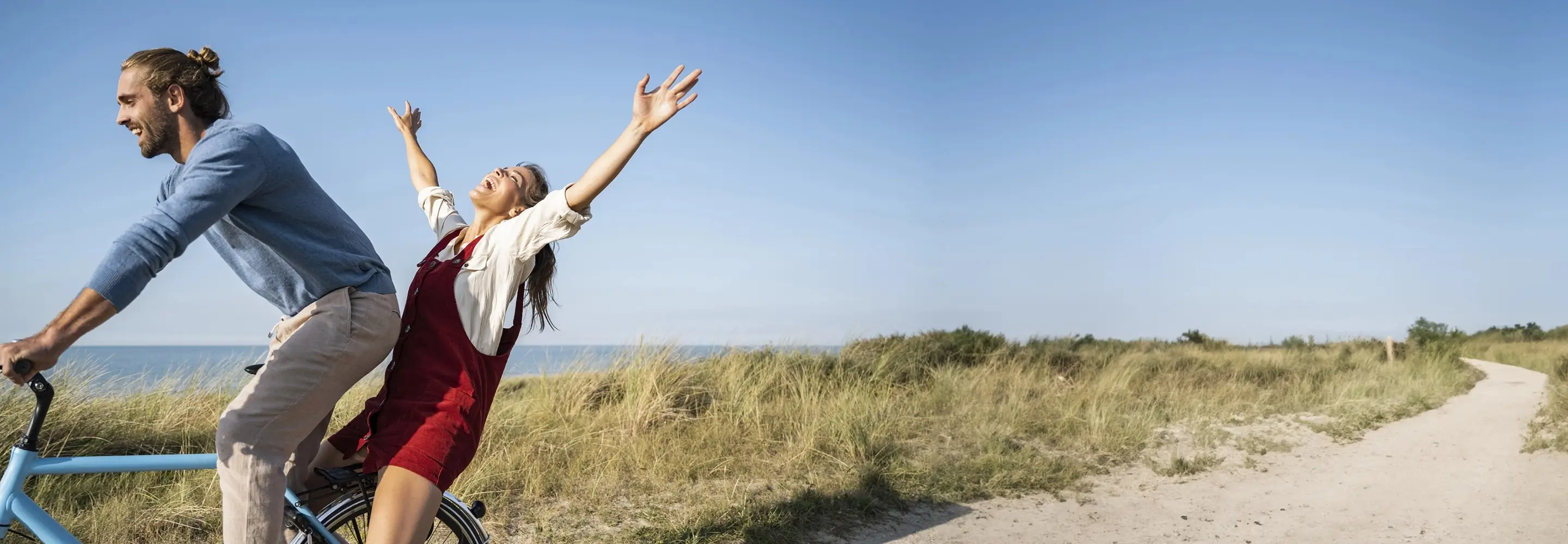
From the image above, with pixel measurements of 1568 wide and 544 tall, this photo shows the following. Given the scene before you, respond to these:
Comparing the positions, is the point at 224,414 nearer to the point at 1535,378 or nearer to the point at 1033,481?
the point at 1033,481

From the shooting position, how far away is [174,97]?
2.36m

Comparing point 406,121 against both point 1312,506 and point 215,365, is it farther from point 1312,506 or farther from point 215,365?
point 1312,506

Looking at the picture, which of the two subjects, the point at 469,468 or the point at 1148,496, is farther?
the point at 1148,496

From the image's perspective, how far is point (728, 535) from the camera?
15.5ft

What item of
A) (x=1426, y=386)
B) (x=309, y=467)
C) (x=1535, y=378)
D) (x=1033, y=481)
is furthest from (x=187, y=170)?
(x=1535, y=378)

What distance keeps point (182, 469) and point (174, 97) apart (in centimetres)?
114

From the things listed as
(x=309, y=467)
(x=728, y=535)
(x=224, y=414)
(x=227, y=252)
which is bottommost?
(x=728, y=535)

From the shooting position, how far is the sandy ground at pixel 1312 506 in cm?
543

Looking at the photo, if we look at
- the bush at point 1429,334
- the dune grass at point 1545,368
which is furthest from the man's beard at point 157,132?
the bush at point 1429,334

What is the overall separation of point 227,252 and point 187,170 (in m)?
0.36

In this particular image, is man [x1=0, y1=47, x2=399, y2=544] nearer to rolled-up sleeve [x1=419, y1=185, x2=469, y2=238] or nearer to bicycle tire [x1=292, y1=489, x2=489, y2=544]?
bicycle tire [x1=292, y1=489, x2=489, y2=544]

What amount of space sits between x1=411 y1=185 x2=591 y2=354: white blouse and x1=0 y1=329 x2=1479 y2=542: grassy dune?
231 cm

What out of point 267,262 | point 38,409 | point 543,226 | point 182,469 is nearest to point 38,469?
point 38,409

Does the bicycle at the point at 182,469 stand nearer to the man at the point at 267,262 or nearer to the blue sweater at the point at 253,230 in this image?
the man at the point at 267,262
